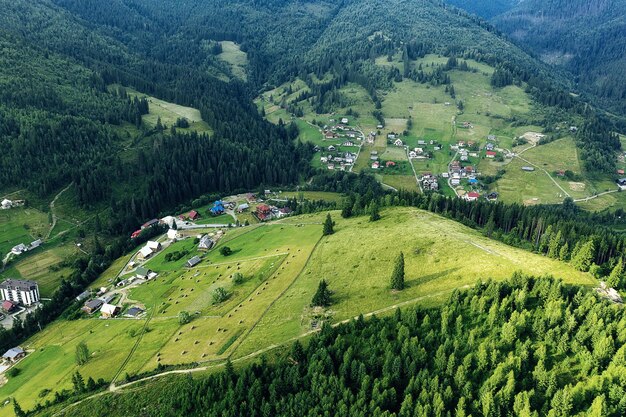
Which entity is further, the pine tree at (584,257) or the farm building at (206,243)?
the farm building at (206,243)

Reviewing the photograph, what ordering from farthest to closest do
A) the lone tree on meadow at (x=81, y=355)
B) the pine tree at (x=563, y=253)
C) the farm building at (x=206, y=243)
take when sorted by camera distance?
the farm building at (x=206, y=243)
the lone tree on meadow at (x=81, y=355)
the pine tree at (x=563, y=253)

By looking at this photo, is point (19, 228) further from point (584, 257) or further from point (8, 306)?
point (584, 257)

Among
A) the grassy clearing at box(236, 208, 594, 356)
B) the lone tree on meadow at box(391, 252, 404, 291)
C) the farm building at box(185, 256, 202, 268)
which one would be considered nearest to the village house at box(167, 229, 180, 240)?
the farm building at box(185, 256, 202, 268)

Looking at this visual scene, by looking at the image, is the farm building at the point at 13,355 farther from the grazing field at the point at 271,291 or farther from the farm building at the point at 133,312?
the farm building at the point at 133,312

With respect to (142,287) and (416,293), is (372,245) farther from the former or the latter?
(142,287)

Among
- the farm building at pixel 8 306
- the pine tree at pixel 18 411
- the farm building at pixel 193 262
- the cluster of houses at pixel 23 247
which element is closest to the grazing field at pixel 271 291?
the farm building at pixel 193 262

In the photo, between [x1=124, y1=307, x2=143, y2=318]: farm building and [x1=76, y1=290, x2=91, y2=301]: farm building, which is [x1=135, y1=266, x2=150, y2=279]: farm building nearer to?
[x1=76, y1=290, x2=91, y2=301]: farm building

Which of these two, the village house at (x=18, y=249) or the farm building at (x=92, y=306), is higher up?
the village house at (x=18, y=249)
